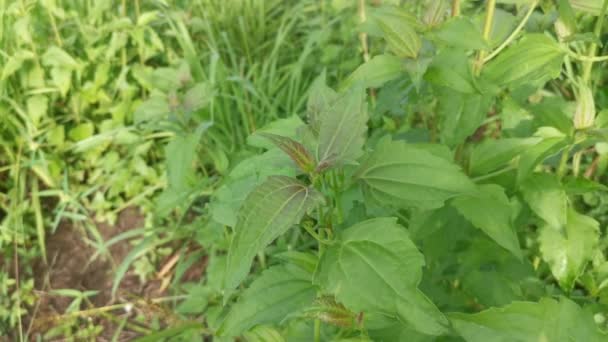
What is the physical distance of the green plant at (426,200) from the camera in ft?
2.98

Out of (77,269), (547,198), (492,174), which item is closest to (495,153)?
(492,174)

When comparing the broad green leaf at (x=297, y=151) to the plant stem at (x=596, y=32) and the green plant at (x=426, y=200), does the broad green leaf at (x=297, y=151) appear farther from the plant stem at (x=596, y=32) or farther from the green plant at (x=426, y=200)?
the plant stem at (x=596, y=32)

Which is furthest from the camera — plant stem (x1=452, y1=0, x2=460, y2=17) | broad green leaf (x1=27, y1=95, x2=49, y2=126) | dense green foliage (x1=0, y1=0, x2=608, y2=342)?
broad green leaf (x1=27, y1=95, x2=49, y2=126)

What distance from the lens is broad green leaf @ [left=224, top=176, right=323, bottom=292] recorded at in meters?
0.85

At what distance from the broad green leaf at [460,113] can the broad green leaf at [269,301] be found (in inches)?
19.3

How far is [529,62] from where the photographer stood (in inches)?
47.9

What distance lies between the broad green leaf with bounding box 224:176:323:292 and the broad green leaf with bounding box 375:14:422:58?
0.49 metres

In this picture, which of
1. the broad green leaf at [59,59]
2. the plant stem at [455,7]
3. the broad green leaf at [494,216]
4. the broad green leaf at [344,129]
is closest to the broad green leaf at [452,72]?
the plant stem at [455,7]

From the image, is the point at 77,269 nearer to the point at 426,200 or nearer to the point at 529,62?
the point at 426,200

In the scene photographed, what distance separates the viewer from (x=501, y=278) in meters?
1.45

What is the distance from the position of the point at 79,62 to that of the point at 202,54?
57cm

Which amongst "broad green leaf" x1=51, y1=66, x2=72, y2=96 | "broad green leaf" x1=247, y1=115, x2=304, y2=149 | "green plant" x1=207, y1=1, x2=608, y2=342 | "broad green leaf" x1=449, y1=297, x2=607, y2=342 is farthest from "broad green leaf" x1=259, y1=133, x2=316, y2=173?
"broad green leaf" x1=51, y1=66, x2=72, y2=96

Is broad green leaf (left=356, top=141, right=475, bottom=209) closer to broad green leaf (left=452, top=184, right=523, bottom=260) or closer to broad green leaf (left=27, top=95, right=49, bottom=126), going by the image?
broad green leaf (left=452, top=184, right=523, bottom=260)

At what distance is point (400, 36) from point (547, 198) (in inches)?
20.0
